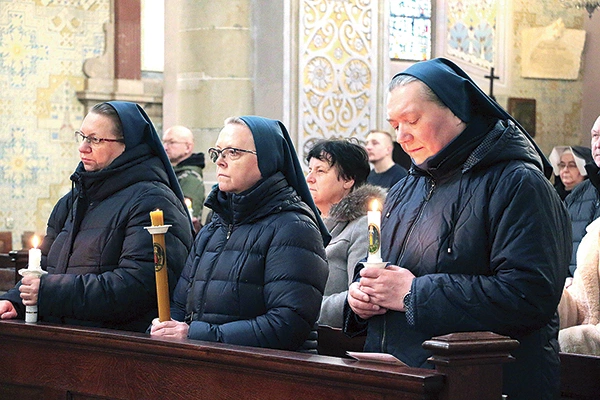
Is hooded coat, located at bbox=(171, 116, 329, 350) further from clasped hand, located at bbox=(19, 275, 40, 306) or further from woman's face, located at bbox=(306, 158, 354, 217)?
woman's face, located at bbox=(306, 158, 354, 217)

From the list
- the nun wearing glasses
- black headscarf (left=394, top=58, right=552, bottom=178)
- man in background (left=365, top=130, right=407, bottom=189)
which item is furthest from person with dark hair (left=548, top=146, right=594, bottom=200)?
black headscarf (left=394, top=58, right=552, bottom=178)

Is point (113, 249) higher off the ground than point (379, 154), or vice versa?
point (379, 154)

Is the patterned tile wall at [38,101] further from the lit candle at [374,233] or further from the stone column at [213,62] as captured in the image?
the lit candle at [374,233]

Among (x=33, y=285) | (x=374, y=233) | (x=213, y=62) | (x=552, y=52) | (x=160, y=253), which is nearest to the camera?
(x=374, y=233)

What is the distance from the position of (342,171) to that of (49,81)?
743 cm

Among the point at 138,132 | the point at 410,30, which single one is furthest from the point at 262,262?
the point at 410,30

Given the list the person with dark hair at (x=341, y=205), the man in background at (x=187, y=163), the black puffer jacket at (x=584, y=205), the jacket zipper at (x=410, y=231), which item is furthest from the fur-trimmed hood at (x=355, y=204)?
the man in background at (x=187, y=163)

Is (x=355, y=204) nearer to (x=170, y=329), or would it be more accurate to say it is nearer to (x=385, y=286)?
(x=170, y=329)

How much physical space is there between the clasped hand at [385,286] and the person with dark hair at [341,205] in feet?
4.29

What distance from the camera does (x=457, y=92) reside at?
3.27m

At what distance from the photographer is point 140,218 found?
442cm

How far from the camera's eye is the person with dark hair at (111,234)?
14.2 feet

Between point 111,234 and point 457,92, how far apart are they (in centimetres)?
174

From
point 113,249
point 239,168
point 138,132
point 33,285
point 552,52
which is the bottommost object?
point 33,285
